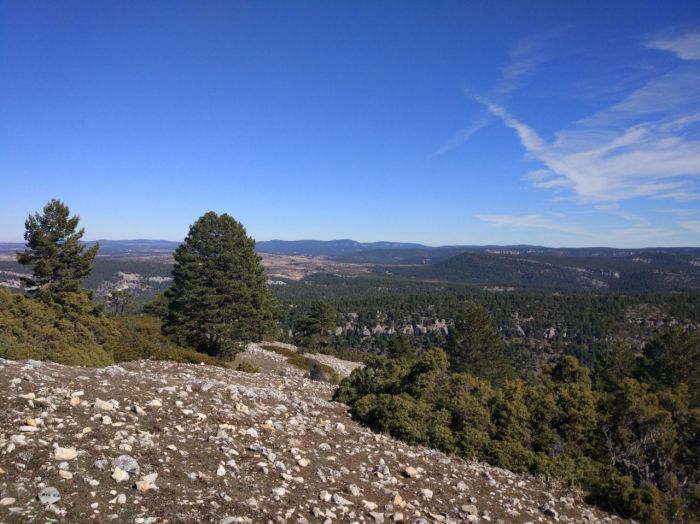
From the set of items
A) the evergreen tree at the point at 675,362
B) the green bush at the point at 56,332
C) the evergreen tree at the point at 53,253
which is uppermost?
the evergreen tree at the point at 53,253

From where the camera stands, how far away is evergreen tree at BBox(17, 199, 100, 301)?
25891mm

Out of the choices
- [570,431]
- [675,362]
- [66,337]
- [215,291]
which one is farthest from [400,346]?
[570,431]

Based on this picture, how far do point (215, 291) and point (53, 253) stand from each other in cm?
1015

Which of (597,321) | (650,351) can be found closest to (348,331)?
(597,321)

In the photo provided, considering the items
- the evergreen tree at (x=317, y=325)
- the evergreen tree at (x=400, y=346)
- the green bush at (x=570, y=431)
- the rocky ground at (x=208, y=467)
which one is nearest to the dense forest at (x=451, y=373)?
the green bush at (x=570, y=431)

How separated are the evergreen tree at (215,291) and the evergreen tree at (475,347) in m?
17.2

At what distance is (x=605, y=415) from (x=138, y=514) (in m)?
12.2

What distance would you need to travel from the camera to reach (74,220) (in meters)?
27.1

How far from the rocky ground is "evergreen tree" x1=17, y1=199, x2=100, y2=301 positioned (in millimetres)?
17984

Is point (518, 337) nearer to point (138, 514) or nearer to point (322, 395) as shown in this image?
point (322, 395)

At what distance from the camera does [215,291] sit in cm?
3016

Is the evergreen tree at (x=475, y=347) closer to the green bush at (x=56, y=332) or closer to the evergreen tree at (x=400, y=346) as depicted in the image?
the evergreen tree at (x=400, y=346)

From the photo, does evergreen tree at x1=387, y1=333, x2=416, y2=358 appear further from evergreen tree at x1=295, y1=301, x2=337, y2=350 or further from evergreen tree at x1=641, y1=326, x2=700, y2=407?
evergreen tree at x1=641, y1=326, x2=700, y2=407

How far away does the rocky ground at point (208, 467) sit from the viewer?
5.61 metres
